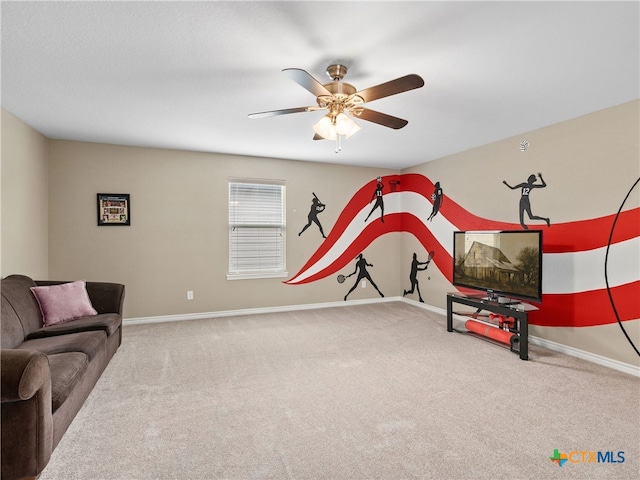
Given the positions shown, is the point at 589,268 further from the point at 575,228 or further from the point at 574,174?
the point at 574,174

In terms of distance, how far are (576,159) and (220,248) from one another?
15.2 feet

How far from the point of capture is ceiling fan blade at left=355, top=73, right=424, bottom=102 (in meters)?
2.05

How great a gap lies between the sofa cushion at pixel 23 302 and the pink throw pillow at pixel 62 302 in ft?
0.17

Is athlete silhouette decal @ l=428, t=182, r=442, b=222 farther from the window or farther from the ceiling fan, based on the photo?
the ceiling fan

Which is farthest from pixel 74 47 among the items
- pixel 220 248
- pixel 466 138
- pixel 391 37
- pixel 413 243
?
pixel 413 243

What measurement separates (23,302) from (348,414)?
285cm

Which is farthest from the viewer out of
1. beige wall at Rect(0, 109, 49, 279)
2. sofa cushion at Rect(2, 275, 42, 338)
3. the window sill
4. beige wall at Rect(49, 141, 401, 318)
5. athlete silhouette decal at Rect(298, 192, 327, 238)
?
athlete silhouette decal at Rect(298, 192, 327, 238)

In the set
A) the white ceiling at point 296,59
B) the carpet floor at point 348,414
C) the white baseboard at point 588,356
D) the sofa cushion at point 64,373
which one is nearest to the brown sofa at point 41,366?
the sofa cushion at point 64,373

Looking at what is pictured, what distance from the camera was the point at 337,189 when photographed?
6.00 metres

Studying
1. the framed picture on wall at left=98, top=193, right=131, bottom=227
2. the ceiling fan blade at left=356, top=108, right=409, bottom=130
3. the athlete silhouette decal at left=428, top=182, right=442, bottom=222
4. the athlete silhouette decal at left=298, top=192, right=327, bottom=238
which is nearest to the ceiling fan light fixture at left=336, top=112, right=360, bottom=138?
the ceiling fan blade at left=356, top=108, right=409, bottom=130

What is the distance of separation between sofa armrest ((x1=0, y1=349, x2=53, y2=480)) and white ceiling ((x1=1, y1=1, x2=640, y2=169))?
1867 mm

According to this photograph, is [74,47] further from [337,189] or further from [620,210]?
[620,210]

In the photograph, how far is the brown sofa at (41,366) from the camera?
167 centimetres

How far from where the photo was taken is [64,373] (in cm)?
209
